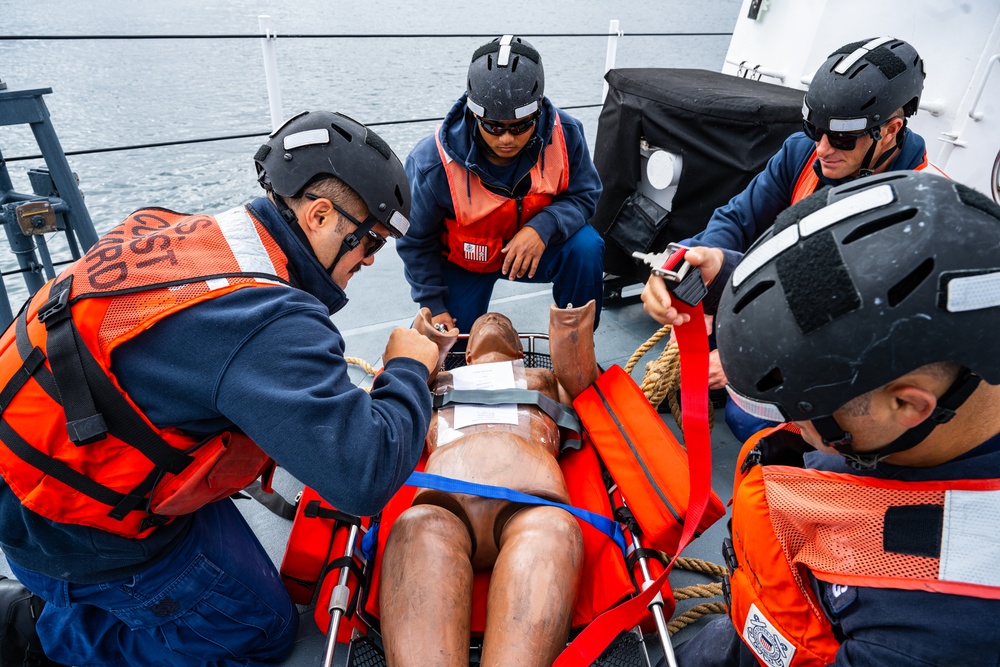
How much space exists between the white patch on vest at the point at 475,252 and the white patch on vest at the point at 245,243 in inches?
77.0

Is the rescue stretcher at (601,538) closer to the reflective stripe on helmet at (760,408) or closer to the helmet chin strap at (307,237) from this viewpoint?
the reflective stripe on helmet at (760,408)

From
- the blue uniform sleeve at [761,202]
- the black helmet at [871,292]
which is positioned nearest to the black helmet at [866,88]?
the blue uniform sleeve at [761,202]

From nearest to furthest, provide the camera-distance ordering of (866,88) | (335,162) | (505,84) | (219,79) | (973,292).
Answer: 1. (973,292)
2. (335,162)
3. (866,88)
4. (505,84)
5. (219,79)

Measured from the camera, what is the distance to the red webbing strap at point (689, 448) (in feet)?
5.80

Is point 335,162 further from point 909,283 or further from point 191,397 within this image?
point 909,283

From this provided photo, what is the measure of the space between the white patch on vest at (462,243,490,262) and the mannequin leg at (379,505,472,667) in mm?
1890

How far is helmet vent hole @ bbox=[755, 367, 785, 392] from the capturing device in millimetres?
1150

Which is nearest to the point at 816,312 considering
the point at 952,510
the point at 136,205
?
the point at 952,510

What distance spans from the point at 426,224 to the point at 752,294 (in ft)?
8.50

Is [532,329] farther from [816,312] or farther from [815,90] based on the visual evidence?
[816,312]

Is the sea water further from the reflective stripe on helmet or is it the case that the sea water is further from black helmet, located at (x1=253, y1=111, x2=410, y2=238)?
the reflective stripe on helmet

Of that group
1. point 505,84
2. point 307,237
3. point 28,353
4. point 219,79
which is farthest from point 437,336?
point 219,79

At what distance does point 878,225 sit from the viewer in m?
1.06

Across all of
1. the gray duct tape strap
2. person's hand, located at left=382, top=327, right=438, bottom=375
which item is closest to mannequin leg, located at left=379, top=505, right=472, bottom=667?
person's hand, located at left=382, top=327, right=438, bottom=375
